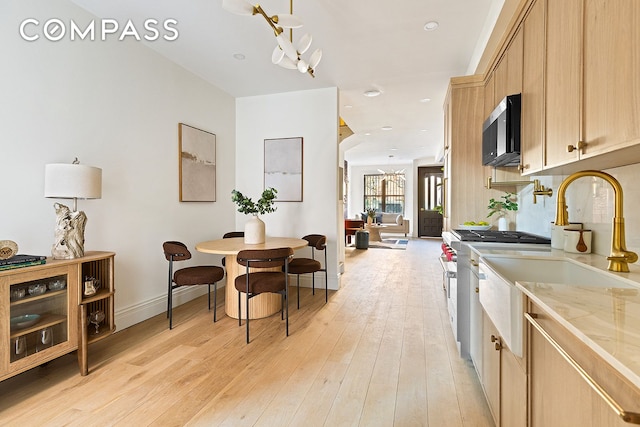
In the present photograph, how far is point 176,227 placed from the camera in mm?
3566

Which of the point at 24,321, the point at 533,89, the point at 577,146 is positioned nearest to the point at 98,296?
the point at 24,321

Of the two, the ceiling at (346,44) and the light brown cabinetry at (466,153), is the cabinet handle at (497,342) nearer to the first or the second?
the light brown cabinetry at (466,153)

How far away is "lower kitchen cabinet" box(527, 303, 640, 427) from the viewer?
0.62m

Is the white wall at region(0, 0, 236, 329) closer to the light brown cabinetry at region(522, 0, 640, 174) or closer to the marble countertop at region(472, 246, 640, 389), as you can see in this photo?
the marble countertop at region(472, 246, 640, 389)

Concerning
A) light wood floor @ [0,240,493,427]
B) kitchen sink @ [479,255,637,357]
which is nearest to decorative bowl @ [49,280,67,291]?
light wood floor @ [0,240,493,427]

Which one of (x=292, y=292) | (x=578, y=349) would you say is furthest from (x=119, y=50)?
(x=578, y=349)

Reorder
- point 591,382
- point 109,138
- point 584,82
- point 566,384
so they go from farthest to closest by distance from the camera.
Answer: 1. point 109,138
2. point 584,82
3. point 566,384
4. point 591,382

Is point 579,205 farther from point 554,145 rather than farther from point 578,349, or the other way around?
point 578,349

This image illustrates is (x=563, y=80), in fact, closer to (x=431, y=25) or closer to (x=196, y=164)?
(x=431, y=25)

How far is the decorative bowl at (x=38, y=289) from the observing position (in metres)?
1.84

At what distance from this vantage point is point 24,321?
5.94 ft

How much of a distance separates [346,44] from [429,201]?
8530 mm

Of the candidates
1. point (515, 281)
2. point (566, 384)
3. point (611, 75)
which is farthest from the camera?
point (515, 281)

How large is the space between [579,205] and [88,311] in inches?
137
